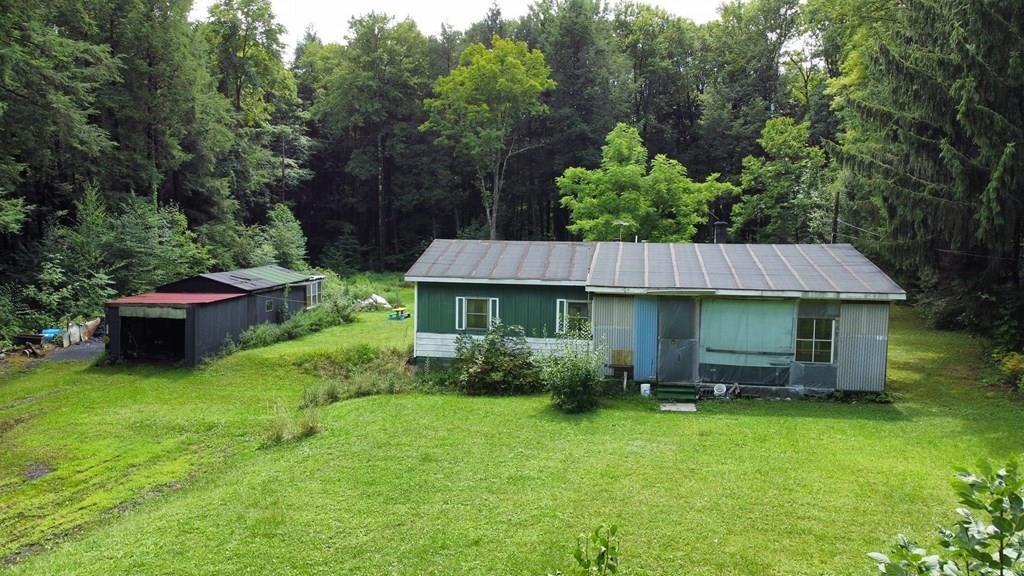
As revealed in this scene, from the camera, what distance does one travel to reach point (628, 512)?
7.98m

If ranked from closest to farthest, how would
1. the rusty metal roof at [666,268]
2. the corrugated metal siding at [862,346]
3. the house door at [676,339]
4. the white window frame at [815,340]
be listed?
1. the corrugated metal siding at [862,346]
2. the white window frame at [815,340]
3. the rusty metal roof at [666,268]
4. the house door at [676,339]

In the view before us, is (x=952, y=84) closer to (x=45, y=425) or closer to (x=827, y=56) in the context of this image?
(x=45, y=425)

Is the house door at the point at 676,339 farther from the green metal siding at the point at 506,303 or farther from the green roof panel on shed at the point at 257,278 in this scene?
the green roof panel on shed at the point at 257,278

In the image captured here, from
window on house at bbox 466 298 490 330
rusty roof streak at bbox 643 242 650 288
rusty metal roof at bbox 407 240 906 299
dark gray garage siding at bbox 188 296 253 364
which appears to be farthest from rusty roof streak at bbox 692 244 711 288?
dark gray garage siding at bbox 188 296 253 364

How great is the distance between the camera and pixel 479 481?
9156 mm

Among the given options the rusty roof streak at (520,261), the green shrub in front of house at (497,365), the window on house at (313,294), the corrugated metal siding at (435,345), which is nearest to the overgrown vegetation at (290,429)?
the green shrub in front of house at (497,365)

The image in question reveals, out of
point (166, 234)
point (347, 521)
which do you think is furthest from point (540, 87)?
point (347, 521)

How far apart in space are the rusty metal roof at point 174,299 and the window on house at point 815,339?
16302 millimetres

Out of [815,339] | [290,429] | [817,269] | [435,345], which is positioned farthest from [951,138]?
[290,429]

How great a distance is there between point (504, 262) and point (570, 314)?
8.12 ft

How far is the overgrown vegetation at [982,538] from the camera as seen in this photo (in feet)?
6.67

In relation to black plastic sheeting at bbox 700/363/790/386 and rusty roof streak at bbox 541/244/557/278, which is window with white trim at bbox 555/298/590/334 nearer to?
rusty roof streak at bbox 541/244/557/278

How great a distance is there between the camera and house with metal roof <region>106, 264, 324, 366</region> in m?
17.8

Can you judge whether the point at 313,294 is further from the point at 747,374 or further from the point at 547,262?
the point at 747,374
